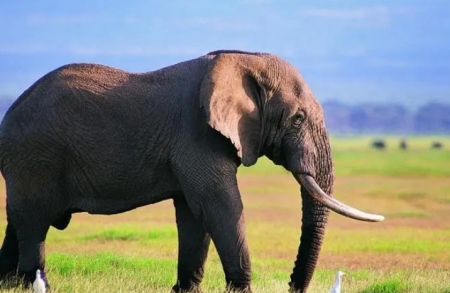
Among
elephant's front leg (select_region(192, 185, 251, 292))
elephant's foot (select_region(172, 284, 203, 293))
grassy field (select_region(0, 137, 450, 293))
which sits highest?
elephant's front leg (select_region(192, 185, 251, 292))

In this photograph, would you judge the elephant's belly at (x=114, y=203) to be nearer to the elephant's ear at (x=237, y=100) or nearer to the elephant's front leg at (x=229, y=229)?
the elephant's front leg at (x=229, y=229)

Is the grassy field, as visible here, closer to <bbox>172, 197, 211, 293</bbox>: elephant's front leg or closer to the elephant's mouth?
<bbox>172, 197, 211, 293</bbox>: elephant's front leg

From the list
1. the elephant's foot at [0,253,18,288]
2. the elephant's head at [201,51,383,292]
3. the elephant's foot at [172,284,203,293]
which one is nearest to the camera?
the elephant's head at [201,51,383,292]

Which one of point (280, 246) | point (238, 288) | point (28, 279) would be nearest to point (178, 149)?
point (238, 288)

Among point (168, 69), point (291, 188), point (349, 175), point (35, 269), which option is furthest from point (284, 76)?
point (349, 175)

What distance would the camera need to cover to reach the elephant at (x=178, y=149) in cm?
1209

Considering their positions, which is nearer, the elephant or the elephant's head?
the elephant

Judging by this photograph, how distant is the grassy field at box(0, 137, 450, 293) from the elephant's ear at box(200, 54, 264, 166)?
212 cm

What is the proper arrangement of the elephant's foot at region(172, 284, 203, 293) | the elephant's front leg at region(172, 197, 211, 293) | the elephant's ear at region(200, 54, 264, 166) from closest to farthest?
the elephant's ear at region(200, 54, 264, 166), the elephant's front leg at region(172, 197, 211, 293), the elephant's foot at region(172, 284, 203, 293)

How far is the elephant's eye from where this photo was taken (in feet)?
40.5

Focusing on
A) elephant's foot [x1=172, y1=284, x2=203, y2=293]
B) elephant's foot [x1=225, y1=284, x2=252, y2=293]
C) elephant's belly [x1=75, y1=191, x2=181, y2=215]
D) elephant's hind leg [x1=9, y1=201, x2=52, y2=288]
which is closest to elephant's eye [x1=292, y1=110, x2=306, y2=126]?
elephant's belly [x1=75, y1=191, x2=181, y2=215]

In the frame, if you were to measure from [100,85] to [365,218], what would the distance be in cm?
307

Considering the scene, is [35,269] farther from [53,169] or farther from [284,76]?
[284,76]

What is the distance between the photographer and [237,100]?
12242 millimetres
